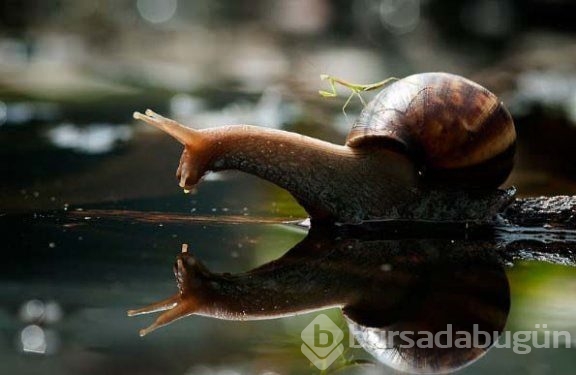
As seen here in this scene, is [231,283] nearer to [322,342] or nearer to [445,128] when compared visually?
[322,342]

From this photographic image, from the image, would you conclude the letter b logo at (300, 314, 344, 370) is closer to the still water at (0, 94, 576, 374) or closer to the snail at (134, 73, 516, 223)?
the still water at (0, 94, 576, 374)

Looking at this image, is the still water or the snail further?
the snail

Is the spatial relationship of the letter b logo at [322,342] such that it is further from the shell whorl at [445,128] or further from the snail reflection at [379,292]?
the shell whorl at [445,128]

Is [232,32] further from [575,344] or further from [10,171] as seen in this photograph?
[575,344]

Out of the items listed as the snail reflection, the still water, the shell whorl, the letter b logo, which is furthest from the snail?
the letter b logo

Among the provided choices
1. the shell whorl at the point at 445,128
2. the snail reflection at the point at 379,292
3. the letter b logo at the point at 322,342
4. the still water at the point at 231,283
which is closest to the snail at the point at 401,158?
the shell whorl at the point at 445,128

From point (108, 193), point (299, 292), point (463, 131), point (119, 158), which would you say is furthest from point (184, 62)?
point (299, 292)
